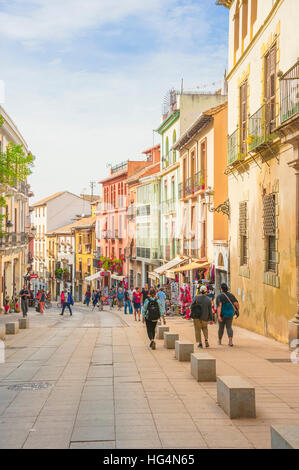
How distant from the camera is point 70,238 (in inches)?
2894

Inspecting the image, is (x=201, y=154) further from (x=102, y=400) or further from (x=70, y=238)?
(x=70, y=238)

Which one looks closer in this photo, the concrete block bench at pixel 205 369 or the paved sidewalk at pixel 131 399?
the paved sidewalk at pixel 131 399

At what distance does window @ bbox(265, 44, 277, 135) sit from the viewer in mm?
15766

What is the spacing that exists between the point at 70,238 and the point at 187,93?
37.4m

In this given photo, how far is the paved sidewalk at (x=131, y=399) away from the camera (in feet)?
20.8

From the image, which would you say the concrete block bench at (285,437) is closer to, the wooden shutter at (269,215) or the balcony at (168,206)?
the wooden shutter at (269,215)

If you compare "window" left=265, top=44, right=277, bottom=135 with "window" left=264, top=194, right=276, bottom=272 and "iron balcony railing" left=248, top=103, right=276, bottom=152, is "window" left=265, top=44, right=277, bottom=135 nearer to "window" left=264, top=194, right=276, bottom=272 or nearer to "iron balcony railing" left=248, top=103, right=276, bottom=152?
"iron balcony railing" left=248, top=103, right=276, bottom=152

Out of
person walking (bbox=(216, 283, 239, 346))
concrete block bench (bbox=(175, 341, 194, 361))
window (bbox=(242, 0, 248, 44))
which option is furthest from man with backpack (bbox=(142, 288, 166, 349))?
window (bbox=(242, 0, 248, 44))

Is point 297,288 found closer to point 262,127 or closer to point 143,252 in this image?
point 262,127

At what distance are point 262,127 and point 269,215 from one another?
8.03 feet

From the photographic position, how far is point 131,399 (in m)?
8.28

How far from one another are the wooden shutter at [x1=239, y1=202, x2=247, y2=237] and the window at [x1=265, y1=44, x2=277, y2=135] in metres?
3.99

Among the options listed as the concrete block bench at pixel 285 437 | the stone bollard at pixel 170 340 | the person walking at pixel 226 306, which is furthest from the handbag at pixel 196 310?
the concrete block bench at pixel 285 437

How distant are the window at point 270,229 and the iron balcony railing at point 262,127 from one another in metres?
1.52
